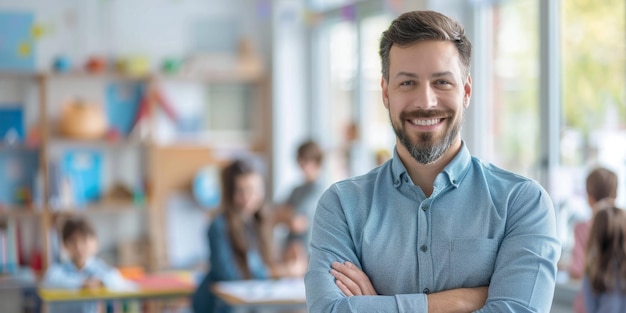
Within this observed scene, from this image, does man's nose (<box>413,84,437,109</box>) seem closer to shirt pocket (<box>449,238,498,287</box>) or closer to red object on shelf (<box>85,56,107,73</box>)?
shirt pocket (<box>449,238,498,287</box>)

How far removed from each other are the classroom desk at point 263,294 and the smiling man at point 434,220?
2.44 metres

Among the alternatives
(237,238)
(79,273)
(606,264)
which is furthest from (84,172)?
(606,264)

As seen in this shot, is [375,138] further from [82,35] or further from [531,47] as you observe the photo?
[82,35]

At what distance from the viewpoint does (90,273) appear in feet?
16.8

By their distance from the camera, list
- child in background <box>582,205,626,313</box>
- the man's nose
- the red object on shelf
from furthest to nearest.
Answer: the red object on shelf → child in background <box>582,205,626,313</box> → the man's nose

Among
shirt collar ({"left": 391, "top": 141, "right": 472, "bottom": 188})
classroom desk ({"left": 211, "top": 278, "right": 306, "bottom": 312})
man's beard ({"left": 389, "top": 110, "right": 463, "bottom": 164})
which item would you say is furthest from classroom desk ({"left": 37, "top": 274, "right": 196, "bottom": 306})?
man's beard ({"left": 389, "top": 110, "right": 463, "bottom": 164})

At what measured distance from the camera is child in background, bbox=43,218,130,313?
16.4ft

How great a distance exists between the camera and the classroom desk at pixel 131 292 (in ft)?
16.0

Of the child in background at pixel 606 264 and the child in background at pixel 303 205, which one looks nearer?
the child in background at pixel 606 264

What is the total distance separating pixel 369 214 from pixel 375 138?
4.83m

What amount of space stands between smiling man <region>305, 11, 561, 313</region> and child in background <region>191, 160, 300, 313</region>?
282 centimetres

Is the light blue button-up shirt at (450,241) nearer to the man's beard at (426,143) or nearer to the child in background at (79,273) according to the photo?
the man's beard at (426,143)

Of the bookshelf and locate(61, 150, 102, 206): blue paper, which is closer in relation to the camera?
the bookshelf

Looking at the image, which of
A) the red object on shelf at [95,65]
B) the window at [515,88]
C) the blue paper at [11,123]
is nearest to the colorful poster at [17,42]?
the blue paper at [11,123]
